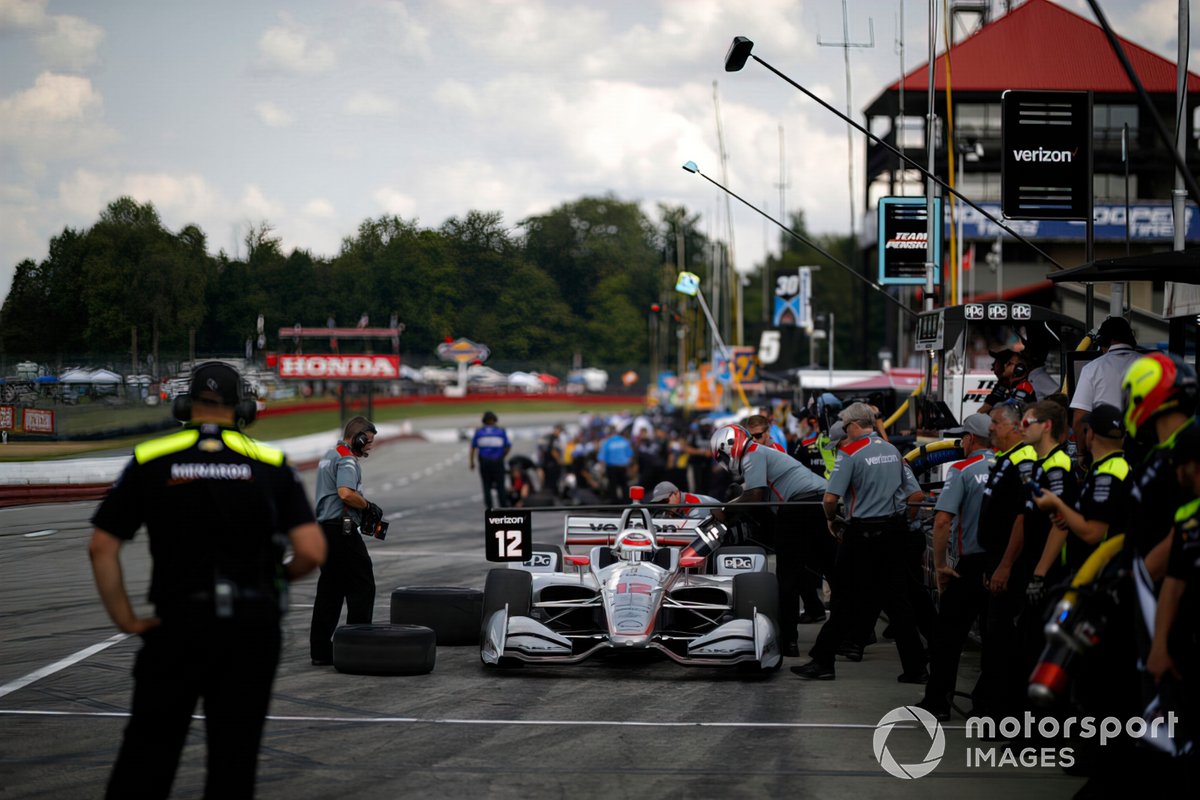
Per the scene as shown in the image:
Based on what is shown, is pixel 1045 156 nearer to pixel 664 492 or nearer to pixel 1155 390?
pixel 664 492

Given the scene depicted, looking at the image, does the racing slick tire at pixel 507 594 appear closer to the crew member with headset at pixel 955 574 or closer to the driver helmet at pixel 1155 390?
the crew member with headset at pixel 955 574

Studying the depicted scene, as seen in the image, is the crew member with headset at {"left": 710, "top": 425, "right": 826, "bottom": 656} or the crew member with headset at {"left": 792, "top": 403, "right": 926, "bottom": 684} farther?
the crew member with headset at {"left": 710, "top": 425, "right": 826, "bottom": 656}

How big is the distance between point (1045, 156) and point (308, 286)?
30.9 ft

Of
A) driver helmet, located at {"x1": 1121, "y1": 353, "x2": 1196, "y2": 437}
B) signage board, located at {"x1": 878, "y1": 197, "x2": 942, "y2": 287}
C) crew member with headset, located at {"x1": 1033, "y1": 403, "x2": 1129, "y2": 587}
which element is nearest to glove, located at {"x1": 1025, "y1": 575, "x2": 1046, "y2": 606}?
crew member with headset, located at {"x1": 1033, "y1": 403, "x2": 1129, "y2": 587}

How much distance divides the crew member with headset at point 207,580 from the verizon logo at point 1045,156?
966 cm

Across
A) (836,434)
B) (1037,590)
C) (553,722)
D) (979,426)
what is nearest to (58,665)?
(553,722)

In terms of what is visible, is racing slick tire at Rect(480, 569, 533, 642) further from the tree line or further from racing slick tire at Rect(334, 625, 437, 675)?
the tree line

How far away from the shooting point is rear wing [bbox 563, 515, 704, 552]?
1112cm

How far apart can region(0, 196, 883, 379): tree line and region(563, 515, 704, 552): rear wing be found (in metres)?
4.81

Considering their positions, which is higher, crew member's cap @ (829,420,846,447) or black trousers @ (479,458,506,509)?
crew member's cap @ (829,420,846,447)

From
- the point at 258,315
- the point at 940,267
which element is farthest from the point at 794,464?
the point at 258,315

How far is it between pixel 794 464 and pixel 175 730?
781 cm

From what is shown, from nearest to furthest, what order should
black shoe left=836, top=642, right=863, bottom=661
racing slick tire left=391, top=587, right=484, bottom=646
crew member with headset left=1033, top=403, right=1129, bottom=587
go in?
crew member with headset left=1033, top=403, right=1129, bottom=587, black shoe left=836, top=642, right=863, bottom=661, racing slick tire left=391, top=587, right=484, bottom=646

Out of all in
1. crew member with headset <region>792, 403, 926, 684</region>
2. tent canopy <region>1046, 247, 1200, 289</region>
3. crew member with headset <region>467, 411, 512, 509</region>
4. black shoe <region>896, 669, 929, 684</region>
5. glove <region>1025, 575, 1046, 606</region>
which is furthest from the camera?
crew member with headset <region>467, 411, 512, 509</region>
